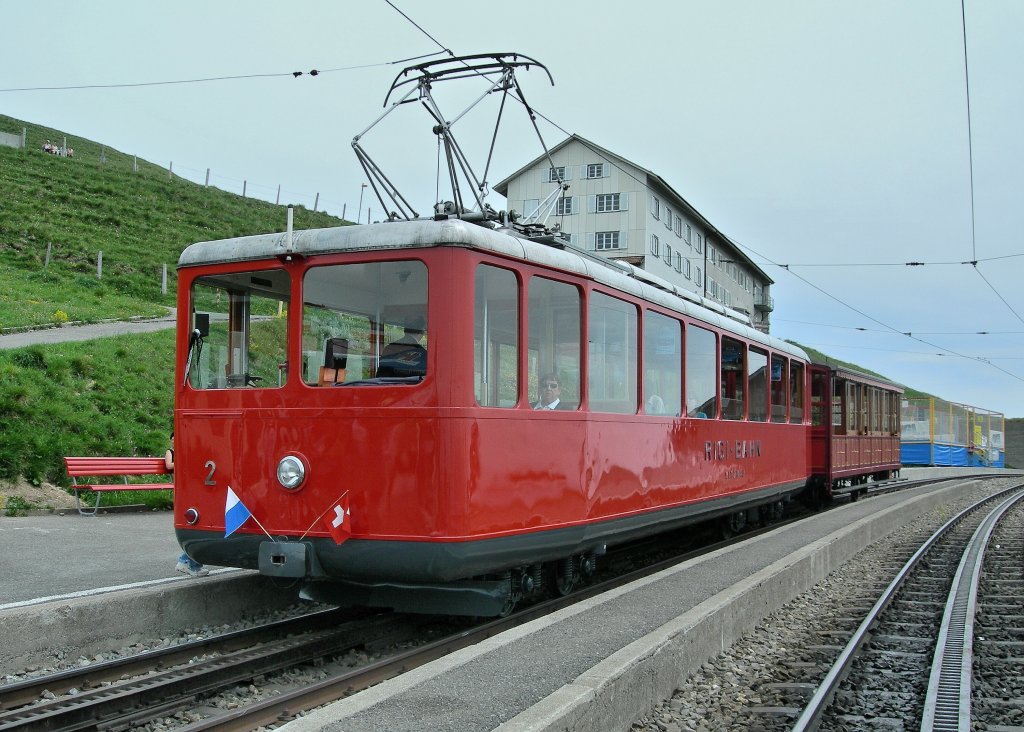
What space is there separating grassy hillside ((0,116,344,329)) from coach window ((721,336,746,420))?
688 centimetres

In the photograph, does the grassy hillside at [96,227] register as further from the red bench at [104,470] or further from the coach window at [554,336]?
the coach window at [554,336]

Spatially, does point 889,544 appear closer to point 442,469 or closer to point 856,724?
point 856,724

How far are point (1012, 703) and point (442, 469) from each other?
3.59 meters

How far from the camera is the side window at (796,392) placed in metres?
13.7

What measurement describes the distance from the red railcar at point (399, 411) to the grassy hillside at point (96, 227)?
8147mm

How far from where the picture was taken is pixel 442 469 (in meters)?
5.70

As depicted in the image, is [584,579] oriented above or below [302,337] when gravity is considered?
below

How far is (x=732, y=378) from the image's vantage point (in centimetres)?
1062

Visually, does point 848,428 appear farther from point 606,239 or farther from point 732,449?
point 606,239

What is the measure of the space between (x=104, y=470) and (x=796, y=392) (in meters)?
9.35

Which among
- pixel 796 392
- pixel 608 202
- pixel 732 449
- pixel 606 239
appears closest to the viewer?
pixel 732 449

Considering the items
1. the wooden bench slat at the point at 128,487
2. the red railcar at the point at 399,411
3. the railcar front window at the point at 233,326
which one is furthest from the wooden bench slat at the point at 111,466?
the red railcar at the point at 399,411

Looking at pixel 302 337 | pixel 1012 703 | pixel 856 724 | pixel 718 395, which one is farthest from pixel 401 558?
pixel 718 395

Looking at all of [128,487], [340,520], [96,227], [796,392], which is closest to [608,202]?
[96,227]
